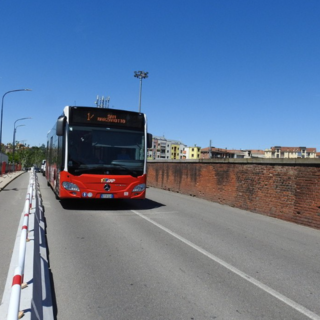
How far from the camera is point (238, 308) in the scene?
3846 millimetres

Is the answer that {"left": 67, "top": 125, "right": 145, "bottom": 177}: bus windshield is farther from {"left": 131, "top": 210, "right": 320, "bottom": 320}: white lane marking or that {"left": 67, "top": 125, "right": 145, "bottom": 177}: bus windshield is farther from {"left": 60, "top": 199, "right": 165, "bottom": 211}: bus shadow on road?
{"left": 131, "top": 210, "right": 320, "bottom": 320}: white lane marking

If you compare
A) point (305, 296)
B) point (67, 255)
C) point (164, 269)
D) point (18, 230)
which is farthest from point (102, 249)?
point (305, 296)

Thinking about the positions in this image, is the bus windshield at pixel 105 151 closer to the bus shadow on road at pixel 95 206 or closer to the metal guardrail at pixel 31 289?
the bus shadow on road at pixel 95 206

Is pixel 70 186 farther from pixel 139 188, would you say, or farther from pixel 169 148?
pixel 169 148

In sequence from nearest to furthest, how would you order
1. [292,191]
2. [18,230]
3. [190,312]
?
[190,312] < [18,230] < [292,191]

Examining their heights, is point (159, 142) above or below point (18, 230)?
above

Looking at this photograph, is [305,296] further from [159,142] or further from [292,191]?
[159,142]

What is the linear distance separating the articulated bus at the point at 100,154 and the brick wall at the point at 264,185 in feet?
15.0

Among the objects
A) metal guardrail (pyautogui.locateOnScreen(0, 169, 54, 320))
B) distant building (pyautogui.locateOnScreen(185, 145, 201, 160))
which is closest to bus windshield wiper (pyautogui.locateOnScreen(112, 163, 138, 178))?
metal guardrail (pyautogui.locateOnScreen(0, 169, 54, 320))

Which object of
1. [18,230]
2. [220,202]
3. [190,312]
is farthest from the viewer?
[220,202]

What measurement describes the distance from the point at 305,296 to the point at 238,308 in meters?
1.13

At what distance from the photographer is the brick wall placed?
10.3 m

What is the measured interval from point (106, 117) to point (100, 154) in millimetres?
1280

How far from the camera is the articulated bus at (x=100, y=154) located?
34.4ft
